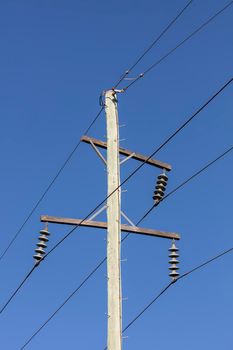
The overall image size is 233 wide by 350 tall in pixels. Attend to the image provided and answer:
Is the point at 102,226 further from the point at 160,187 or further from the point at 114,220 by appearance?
the point at 160,187

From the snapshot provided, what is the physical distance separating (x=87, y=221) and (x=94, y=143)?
124 cm

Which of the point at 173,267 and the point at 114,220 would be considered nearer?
the point at 114,220

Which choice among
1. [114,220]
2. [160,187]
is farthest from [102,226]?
[160,187]

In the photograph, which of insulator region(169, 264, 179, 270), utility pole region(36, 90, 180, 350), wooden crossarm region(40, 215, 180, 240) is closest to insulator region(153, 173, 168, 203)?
utility pole region(36, 90, 180, 350)

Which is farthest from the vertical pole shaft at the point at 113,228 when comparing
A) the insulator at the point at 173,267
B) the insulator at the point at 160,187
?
the insulator at the point at 173,267

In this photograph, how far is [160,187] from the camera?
380 inches

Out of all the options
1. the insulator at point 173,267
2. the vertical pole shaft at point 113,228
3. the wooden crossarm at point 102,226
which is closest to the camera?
the vertical pole shaft at point 113,228

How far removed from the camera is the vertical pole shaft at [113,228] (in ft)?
26.6

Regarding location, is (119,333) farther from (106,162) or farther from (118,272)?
(106,162)

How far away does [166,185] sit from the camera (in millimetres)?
9750

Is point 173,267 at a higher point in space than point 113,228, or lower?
lower

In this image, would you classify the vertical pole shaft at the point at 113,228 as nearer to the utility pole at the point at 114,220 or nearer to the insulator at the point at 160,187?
the utility pole at the point at 114,220

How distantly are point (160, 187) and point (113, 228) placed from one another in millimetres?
1215

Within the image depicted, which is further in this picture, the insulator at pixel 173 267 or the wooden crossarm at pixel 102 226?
the insulator at pixel 173 267
